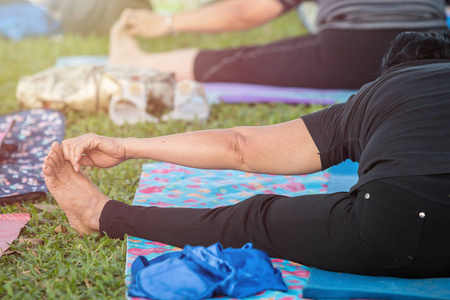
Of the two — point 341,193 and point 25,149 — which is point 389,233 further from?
point 25,149

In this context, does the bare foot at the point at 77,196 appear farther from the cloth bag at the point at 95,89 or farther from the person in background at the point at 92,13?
the person in background at the point at 92,13

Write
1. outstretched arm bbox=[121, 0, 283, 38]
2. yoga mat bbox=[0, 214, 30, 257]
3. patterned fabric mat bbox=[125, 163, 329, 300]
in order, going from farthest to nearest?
1. outstretched arm bbox=[121, 0, 283, 38]
2. patterned fabric mat bbox=[125, 163, 329, 300]
3. yoga mat bbox=[0, 214, 30, 257]

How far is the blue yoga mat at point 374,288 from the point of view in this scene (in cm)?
176

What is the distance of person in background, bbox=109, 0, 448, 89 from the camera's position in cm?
396

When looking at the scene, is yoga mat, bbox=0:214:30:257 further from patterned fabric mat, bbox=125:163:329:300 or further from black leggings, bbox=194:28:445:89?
black leggings, bbox=194:28:445:89

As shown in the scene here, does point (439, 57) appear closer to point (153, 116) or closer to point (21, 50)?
point (153, 116)

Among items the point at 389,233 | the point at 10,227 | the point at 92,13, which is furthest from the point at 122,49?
the point at 389,233

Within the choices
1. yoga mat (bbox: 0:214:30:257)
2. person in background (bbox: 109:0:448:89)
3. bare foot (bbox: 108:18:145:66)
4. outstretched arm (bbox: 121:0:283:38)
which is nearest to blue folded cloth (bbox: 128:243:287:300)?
yoga mat (bbox: 0:214:30:257)

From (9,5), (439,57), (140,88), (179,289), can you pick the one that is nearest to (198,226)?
(179,289)

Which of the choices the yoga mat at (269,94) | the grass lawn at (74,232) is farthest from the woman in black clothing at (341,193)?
the yoga mat at (269,94)

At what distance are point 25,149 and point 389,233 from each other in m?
1.99

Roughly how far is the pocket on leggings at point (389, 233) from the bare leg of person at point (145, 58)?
8.97 feet

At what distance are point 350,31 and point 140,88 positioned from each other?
4.34ft

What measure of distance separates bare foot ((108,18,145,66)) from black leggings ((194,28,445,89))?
0.44m
